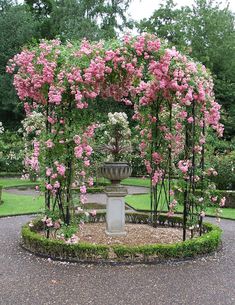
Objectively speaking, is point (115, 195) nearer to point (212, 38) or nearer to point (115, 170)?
point (115, 170)

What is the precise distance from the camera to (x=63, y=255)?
275 inches

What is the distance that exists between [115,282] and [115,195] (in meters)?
2.75

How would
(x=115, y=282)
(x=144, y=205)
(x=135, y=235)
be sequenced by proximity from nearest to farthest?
1. (x=115, y=282)
2. (x=135, y=235)
3. (x=144, y=205)

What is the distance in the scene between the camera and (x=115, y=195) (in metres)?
8.43

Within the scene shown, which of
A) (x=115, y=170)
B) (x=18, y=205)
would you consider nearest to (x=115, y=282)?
(x=115, y=170)

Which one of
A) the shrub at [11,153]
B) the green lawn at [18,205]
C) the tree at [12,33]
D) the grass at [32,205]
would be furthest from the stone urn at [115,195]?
the tree at [12,33]

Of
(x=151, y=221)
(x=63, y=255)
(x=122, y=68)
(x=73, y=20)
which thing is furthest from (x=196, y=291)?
(x=73, y=20)

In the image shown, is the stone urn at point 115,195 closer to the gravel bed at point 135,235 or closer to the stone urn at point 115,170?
the stone urn at point 115,170

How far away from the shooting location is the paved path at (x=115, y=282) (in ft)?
17.0

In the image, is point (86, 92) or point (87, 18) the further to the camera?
point (87, 18)

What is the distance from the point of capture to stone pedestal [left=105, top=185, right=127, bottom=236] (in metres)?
8.41

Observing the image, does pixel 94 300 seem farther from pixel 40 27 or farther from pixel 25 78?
pixel 40 27

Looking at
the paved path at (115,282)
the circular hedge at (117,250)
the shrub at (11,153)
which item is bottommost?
the paved path at (115,282)

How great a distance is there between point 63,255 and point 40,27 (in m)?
28.8
